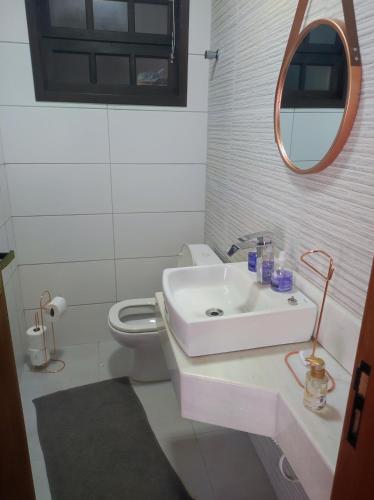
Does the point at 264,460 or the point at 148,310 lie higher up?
the point at 148,310

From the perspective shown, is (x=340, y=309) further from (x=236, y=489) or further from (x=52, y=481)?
(x=52, y=481)

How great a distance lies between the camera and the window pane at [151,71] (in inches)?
84.8

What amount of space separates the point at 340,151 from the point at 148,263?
1630 millimetres

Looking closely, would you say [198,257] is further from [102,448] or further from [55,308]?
[102,448]

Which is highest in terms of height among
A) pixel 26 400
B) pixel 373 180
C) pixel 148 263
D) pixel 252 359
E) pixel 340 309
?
pixel 373 180

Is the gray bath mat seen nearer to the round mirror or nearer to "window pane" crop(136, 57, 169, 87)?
the round mirror

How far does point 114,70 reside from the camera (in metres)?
2.31

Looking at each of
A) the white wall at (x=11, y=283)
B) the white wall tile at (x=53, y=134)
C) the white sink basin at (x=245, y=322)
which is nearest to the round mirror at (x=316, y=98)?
the white sink basin at (x=245, y=322)

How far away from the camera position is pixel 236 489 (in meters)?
1.49

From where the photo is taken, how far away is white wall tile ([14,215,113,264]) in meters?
2.18

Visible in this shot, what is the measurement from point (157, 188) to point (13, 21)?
1161mm

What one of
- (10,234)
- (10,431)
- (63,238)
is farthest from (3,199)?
(10,431)

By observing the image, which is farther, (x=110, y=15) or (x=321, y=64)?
(x=110, y=15)

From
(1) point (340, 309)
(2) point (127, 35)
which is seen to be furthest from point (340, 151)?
(2) point (127, 35)
